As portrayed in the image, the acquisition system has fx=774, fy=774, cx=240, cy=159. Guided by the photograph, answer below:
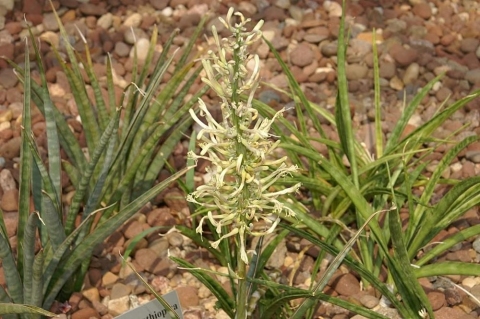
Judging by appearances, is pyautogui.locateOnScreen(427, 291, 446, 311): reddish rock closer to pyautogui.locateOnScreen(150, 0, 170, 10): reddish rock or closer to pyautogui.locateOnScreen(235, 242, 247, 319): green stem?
pyautogui.locateOnScreen(235, 242, 247, 319): green stem

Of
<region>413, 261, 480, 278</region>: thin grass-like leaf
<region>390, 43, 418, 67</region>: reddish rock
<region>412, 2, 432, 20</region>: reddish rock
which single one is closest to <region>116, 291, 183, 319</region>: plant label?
<region>413, 261, 480, 278</region>: thin grass-like leaf

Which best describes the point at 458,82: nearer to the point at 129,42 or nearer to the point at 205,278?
the point at 129,42

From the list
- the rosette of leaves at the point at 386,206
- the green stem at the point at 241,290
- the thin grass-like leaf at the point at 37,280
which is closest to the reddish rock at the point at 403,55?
the rosette of leaves at the point at 386,206

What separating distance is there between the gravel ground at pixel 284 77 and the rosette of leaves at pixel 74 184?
173 millimetres

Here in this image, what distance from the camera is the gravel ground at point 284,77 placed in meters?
3.07

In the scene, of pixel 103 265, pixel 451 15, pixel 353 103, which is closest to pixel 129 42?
pixel 353 103

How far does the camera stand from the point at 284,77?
4.20m

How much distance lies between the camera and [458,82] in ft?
14.0

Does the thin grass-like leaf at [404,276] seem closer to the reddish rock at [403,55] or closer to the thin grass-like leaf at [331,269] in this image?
the thin grass-like leaf at [331,269]

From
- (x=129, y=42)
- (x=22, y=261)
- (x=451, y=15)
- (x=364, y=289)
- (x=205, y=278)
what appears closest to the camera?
(x=205, y=278)

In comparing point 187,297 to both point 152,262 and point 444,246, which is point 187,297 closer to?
→ point 152,262

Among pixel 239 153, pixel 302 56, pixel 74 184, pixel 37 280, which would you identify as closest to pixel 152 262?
pixel 74 184

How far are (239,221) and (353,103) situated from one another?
7.01 ft

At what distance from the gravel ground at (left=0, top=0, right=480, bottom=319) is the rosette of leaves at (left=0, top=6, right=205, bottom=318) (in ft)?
0.57
